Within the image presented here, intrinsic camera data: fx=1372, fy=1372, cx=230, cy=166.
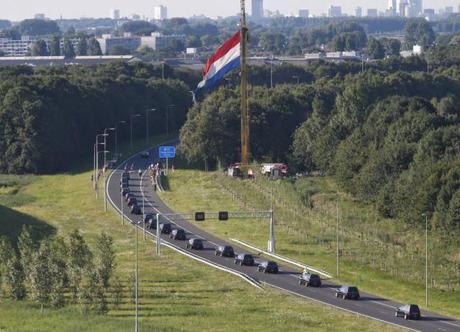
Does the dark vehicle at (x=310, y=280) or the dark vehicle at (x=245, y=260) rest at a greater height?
the dark vehicle at (x=310, y=280)

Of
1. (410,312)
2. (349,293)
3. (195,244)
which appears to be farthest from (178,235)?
(410,312)

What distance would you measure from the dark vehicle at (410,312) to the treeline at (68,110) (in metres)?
70.8

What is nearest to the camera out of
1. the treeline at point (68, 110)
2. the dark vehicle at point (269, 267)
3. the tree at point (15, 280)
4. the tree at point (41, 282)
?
the tree at point (41, 282)

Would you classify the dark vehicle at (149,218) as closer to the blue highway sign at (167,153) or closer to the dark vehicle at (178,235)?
the dark vehicle at (178,235)

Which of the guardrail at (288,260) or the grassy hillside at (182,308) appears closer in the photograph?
the grassy hillside at (182,308)

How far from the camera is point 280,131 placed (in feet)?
425

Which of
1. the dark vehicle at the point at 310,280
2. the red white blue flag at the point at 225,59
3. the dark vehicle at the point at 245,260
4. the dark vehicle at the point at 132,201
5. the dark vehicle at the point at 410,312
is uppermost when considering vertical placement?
the red white blue flag at the point at 225,59

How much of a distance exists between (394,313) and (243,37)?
5410 cm

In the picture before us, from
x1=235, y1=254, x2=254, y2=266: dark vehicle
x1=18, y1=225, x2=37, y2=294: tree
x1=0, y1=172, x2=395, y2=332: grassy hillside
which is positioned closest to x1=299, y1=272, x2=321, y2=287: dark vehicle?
x1=0, y1=172, x2=395, y2=332: grassy hillside

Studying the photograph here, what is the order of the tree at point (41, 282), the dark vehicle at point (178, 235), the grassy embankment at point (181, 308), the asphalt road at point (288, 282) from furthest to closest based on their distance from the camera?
the dark vehicle at point (178, 235), the tree at point (41, 282), the asphalt road at point (288, 282), the grassy embankment at point (181, 308)

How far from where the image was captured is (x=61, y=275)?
69.2 m

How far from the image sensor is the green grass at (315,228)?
73.7 m

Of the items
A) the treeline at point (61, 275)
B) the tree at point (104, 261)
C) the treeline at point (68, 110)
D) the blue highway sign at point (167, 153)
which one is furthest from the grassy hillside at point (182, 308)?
the treeline at point (68, 110)

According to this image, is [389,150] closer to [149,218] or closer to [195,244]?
[149,218]
